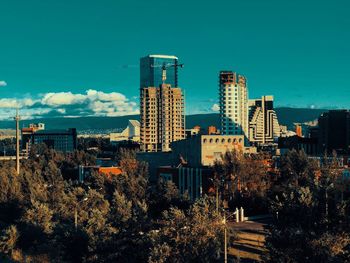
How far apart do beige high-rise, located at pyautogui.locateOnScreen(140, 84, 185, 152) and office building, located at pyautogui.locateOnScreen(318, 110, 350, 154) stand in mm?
46979

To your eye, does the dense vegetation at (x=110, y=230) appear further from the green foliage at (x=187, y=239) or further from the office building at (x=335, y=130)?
the office building at (x=335, y=130)

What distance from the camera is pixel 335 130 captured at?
185125 mm

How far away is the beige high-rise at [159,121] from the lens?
640ft

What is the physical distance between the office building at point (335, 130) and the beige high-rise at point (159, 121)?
4698cm

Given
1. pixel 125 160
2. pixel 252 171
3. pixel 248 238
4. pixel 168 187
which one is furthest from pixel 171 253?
pixel 125 160

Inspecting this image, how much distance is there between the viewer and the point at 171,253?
3306cm

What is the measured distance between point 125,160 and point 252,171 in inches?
1323

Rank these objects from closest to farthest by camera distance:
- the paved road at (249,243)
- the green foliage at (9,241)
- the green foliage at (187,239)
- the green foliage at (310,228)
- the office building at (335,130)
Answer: the green foliage at (310,228)
the green foliage at (187,239)
the paved road at (249,243)
the green foliage at (9,241)
the office building at (335,130)

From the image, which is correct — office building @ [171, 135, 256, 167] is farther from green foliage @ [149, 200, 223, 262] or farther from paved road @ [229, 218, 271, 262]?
green foliage @ [149, 200, 223, 262]

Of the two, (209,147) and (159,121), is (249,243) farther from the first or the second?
(159,121)

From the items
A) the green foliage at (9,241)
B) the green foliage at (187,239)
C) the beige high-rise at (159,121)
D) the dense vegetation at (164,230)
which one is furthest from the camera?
the beige high-rise at (159,121)

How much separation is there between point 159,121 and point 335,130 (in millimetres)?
57617

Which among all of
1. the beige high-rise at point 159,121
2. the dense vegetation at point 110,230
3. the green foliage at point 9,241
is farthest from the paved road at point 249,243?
the beige high-rise at point 159,121

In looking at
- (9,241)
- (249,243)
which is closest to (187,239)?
(249,243)
